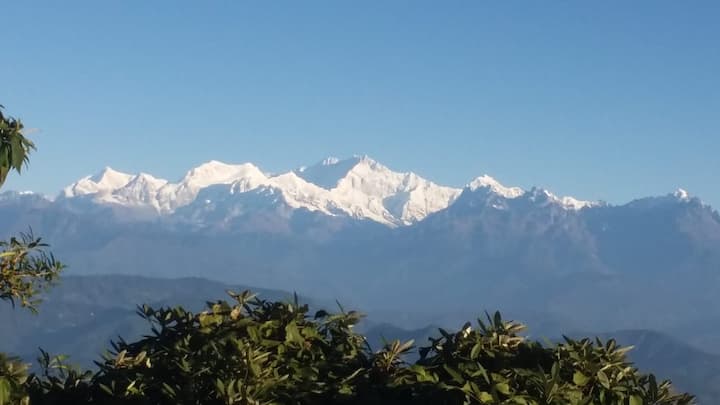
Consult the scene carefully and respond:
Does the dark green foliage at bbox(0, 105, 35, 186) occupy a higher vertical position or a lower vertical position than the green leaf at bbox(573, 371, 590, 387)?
higher

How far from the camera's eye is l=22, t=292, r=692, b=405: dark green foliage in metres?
9.17

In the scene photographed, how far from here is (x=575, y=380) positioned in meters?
9.04

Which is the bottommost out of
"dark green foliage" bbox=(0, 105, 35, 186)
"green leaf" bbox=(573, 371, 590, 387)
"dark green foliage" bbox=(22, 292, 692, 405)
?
"dark green foliage" bbox=(22, 292, 692, 405)

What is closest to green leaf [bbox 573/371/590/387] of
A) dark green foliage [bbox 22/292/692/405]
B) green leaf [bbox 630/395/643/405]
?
dark green foliage [bbox 22/292/692/405]

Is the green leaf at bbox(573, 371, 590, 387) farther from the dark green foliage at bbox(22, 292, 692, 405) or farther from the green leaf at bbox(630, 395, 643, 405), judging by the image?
the green leaf at bbox(630, 395, 643, 405)

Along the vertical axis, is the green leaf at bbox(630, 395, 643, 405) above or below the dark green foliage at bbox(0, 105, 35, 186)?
below

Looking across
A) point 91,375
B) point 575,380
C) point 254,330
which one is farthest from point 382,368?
point 91,375

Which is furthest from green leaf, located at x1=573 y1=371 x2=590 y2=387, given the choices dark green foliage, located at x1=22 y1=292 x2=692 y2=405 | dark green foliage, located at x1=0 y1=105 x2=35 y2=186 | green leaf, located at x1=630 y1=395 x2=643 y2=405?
dark green foliage, located at x1=0 y1=105 x2=35 y2=186

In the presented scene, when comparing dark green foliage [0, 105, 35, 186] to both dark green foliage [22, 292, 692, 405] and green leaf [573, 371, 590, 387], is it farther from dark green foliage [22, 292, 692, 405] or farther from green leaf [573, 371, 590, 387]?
green leaf [573, 371, 590, 387]

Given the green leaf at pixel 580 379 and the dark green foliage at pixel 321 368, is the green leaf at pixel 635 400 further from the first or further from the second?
the green leaf at pixel 580 379

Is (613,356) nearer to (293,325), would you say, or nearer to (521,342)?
(521,342)

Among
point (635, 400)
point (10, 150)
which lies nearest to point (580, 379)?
point (635, 400)

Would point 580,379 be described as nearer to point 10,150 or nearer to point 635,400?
point 635,400

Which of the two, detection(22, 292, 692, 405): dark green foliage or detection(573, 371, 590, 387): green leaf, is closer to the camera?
detection(573, 371, 590, 387): green leaf
